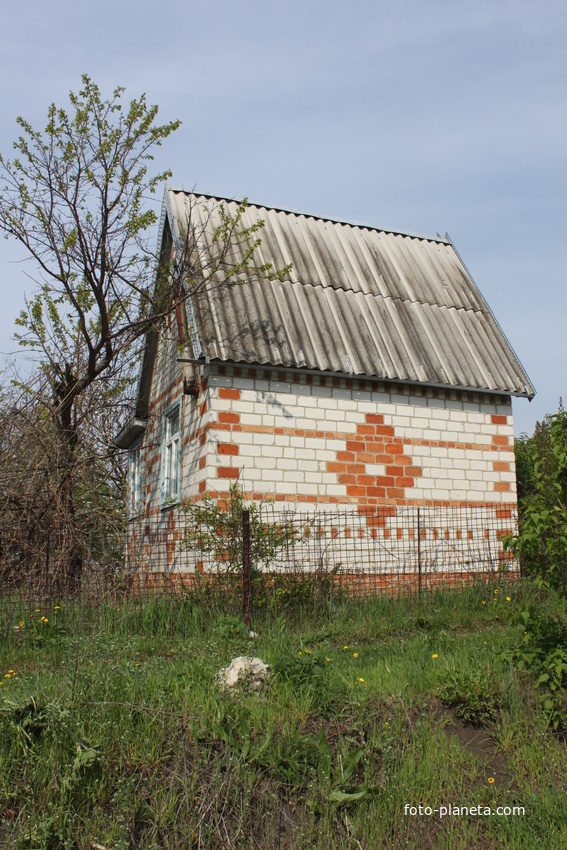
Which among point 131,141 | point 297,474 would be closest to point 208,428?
point 297,474

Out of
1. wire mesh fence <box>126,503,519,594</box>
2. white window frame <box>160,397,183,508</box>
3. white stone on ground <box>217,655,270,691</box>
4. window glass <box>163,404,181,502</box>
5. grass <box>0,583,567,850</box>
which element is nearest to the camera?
grass <box>0,583,567,850</box>

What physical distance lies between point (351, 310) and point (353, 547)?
12.2 feet

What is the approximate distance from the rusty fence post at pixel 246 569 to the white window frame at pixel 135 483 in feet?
19.1

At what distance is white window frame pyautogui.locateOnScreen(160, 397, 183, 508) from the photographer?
36.6ft

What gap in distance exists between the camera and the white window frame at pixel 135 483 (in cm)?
1368

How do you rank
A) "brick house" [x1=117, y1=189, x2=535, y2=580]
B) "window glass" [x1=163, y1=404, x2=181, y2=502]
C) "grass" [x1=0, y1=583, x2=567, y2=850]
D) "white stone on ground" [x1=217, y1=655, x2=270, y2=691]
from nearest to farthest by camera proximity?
1. "grass" [x1=0, y1=583, x2=567, y2=850]
2. "white stone on ground" [x1=217, y1=655, x2=270, y2=691]
3. "brick house" [x1=117, y1=189, x2=535, y2=580]
4. "window glass" [x1=163, y1=404, x2=181, y2=502]

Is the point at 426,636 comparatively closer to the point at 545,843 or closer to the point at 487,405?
the point at 545,843

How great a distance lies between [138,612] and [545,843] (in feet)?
14.5

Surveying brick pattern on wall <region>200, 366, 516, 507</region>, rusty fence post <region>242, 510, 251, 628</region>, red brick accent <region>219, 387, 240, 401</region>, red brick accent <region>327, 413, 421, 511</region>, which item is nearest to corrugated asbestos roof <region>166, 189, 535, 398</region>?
brick pattern on wall <region>200, 366, 516, 507</region>

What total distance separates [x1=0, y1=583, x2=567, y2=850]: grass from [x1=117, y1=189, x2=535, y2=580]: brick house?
13.2 ft

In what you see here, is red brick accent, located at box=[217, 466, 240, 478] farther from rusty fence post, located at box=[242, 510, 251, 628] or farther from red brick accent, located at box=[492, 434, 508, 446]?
red brick accent, located at box=[492, 434, 508, 446]

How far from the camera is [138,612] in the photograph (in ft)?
24.5

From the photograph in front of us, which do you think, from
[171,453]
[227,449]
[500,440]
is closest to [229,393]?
[227,449]

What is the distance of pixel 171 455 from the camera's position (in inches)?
469
